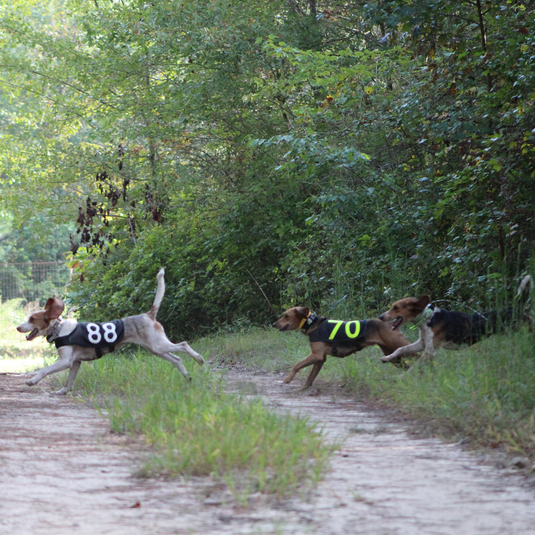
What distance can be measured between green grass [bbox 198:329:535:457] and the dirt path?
0.28 metres

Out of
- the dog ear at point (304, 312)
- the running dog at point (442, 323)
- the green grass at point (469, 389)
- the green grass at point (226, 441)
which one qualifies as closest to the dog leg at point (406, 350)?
the running dog at point (442, 323)

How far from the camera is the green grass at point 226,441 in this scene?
364 centimetres

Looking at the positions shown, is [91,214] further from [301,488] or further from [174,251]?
[301,488]

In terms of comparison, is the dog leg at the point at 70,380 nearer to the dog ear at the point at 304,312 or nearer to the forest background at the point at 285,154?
the dog ear at the point at 304,312

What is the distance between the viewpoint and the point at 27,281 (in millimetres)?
30688

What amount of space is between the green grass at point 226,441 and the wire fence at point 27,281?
85.7 ft

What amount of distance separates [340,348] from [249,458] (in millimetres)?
3835

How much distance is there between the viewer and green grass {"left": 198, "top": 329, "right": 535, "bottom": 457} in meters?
4.55

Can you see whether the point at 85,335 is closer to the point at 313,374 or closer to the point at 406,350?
the point at 313,374

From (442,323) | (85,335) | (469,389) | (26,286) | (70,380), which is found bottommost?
(70,380)

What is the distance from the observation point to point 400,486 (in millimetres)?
3574

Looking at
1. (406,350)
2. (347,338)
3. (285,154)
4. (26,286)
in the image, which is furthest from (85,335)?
(26,286)

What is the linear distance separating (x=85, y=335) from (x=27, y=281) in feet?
80.3

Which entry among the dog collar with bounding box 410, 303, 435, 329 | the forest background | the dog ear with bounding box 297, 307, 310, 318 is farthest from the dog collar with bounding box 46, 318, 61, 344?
the forest background
